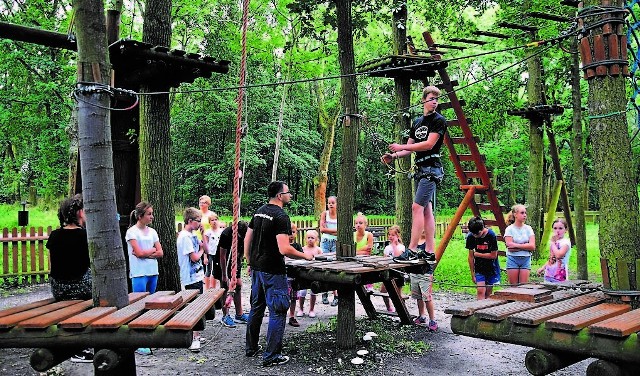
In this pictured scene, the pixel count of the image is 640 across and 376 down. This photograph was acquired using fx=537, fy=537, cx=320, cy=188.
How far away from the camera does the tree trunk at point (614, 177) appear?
3447mm

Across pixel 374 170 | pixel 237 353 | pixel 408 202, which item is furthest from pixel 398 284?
pixel 374 170

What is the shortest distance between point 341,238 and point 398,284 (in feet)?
6.04

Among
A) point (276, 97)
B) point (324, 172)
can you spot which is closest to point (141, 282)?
point (324, 172)

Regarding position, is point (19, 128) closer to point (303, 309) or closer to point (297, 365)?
point (303, 309)

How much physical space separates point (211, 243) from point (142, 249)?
2307mm

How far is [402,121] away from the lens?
10414mm

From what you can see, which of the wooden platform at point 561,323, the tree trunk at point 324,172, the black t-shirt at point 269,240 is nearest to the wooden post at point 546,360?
the wooden platform at point 561,323

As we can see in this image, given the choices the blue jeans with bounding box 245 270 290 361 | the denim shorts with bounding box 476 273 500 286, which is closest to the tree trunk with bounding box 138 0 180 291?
the blue jeans with bounding box 245 270 290 361

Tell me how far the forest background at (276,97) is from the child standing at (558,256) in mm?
2476

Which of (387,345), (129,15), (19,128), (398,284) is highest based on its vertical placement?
(129,15)

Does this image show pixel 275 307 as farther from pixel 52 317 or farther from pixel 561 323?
pixel 561 323

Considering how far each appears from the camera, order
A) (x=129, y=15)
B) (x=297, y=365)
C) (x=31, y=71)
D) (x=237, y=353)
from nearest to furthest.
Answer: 1. (x=297, y=365)
2. (x=237, y=353)
3. (x=31, y=71)
4. (x=129, y=15)

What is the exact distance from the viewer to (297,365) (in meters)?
6.38

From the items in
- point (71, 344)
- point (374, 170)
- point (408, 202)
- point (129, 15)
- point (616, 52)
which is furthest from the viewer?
point (374, 170)
